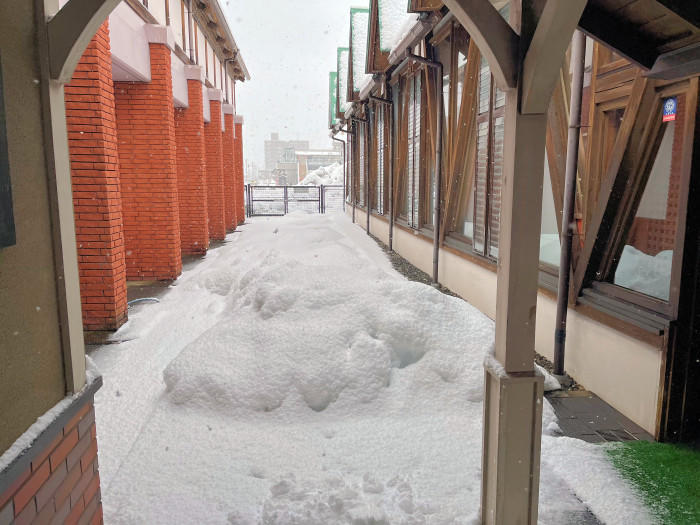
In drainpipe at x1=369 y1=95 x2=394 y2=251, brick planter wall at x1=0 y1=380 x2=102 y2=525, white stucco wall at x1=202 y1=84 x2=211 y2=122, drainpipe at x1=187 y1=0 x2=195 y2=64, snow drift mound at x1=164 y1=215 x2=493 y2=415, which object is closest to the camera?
brick planter wall at x1=0 y1=380 x2=102 y2=525

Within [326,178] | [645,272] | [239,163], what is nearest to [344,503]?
[645,272]

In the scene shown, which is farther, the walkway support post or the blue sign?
the blue sign

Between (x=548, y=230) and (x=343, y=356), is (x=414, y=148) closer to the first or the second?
(x=548, y=230)

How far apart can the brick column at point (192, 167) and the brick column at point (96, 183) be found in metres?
5.37

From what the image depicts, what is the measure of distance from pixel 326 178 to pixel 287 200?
22.0m

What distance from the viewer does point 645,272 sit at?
400 centimetres

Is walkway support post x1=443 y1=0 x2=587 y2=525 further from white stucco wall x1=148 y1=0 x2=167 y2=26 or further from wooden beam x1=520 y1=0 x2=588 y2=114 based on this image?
white stucco wall x1=148 y1=0 x2=167 y2=26

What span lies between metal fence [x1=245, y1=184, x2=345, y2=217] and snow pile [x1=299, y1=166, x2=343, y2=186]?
1268cm

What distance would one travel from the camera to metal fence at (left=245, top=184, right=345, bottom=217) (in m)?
28.0

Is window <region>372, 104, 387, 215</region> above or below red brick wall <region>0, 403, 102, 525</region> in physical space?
above

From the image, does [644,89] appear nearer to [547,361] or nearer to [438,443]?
[547,361]

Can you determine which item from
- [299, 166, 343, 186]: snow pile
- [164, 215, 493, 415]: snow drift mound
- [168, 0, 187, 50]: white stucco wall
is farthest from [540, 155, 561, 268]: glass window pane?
[299, 166, 343, 186]: snow pile

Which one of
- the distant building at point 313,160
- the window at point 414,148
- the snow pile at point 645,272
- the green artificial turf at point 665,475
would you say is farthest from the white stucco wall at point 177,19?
the distant building at point 313,160

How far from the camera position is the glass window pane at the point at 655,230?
3814 mm
